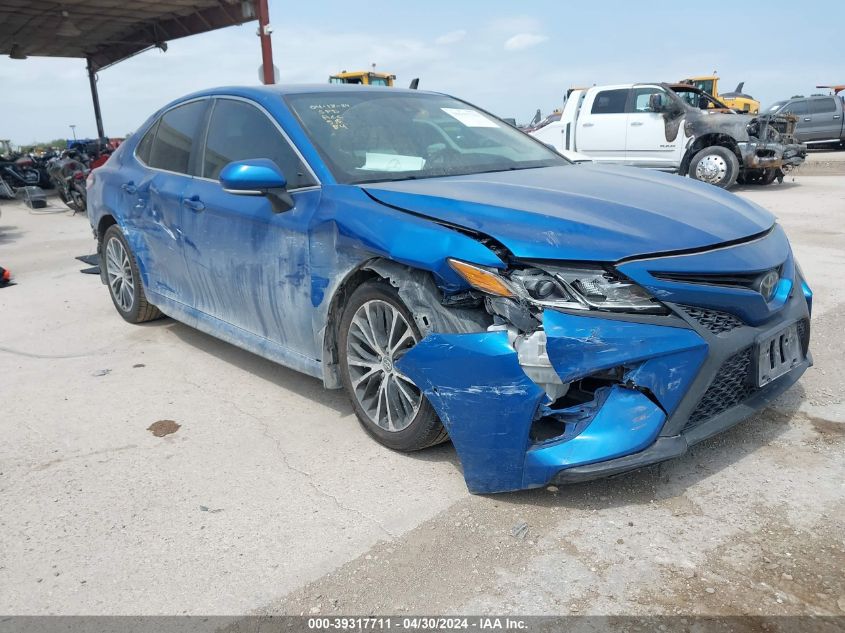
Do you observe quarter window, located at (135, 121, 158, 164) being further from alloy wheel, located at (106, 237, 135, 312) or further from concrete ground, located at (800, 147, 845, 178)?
concrete ground, located at (800, 147, 845, 178)

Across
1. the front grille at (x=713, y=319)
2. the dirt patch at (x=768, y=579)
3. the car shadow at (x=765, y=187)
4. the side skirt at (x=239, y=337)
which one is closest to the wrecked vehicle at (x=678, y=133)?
the car shadow at (x=765, y=187)

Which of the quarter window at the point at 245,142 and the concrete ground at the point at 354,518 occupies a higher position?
the quarter window at the point at 245,142

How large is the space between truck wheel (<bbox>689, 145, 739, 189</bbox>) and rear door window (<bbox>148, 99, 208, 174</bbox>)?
10.0 meters

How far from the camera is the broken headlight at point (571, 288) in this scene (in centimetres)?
241

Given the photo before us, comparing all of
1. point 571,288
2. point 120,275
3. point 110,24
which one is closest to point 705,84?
point 110,24

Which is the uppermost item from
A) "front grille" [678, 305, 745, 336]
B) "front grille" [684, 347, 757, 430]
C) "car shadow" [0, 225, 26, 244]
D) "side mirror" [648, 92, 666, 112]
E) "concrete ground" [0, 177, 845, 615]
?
"side mirror" [648, 92, 666, 112]

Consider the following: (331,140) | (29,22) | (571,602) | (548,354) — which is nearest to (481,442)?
(548,354)

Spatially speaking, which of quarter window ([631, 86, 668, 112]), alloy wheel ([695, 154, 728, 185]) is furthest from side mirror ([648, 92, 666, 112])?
alloy wheel ([695, 154, 728, 185])

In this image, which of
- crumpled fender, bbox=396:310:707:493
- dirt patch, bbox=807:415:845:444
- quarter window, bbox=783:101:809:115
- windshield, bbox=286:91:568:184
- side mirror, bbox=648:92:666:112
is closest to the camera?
crumpled fender, bbox=396:310:707:493

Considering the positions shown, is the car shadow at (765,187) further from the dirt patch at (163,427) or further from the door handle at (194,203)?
the dirt patch at (163,427)

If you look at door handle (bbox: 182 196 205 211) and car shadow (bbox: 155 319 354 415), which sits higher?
door handle (bbox: 182 196 205 211)

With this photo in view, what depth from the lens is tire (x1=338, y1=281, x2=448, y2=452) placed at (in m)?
2.88

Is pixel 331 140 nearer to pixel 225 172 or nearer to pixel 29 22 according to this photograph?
pixel 225 172

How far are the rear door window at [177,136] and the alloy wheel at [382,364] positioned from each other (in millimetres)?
1926
